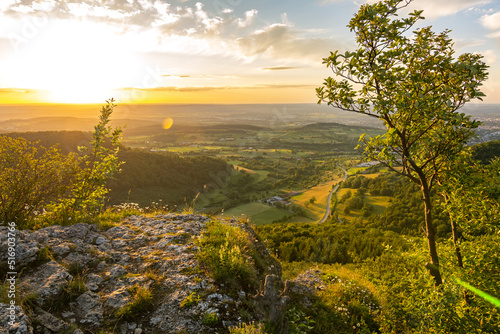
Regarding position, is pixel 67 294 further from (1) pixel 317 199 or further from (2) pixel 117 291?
(1) pixel 317 199

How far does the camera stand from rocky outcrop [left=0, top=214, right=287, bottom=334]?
4535 millimetres

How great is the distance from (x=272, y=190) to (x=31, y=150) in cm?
12730

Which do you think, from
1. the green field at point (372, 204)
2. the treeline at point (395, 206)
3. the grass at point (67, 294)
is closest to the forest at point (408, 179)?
the grass at point (67, 294)

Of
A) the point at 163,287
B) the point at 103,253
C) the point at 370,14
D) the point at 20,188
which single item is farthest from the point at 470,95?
the point at 20,188

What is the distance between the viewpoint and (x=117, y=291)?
543 cm

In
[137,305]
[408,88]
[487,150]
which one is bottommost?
[487,150]

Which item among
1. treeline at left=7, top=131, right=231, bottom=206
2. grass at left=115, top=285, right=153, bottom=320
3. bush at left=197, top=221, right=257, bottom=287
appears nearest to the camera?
grass at left=115, top=285, right=153, bottom=320

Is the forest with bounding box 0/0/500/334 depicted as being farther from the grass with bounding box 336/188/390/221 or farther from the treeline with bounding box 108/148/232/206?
the grass with bounding box 336/188/390/221

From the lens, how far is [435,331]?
6.41 meters

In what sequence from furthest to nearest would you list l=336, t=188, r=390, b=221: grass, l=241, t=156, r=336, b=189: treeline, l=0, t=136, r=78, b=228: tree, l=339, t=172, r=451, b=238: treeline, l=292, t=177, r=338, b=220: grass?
l=241, t=156, r=336, b=189: treeline < l=292, t=177, r=338, b=220: grass < l=336, t=188, r=390, b=221: grass < l=339, t=172, r=451, b=238: treeline < l=0, t=136, r=78, b=228: tree

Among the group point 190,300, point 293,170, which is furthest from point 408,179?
point 293,170

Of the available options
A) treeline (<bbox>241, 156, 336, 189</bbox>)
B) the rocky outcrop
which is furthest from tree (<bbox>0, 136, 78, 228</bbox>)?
treeline (<bbox>241, 156, 336, 189</bbox>)

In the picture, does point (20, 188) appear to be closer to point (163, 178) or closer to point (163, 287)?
point (163, 287)

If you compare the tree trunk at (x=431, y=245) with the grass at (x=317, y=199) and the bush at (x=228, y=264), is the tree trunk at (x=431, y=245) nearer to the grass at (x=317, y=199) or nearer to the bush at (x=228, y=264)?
the bush at (x=228, y=264)
